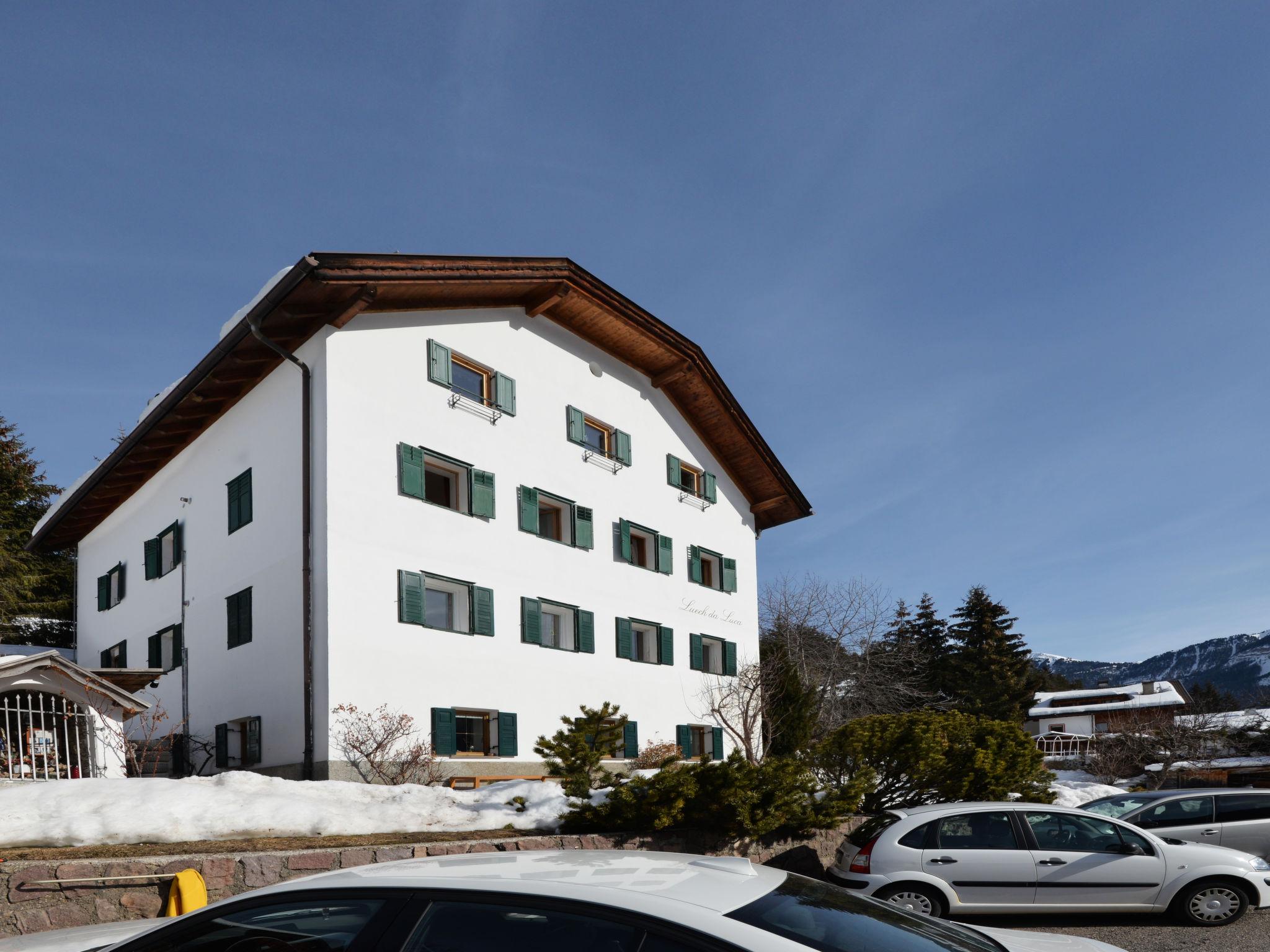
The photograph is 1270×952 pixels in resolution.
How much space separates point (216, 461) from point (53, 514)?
7711 millimetres

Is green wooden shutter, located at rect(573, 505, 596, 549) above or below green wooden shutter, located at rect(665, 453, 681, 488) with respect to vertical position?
below

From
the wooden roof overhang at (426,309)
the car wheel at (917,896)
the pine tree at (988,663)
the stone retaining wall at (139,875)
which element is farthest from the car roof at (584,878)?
the pine tree at (988,663)

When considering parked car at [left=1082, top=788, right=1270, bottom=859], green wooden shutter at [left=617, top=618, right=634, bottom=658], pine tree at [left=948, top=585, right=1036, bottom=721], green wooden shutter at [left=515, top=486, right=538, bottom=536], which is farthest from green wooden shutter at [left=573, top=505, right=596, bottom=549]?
pine tree at [left=948, top=585, right=1036, bottom=721]

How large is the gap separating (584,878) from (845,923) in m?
0.89

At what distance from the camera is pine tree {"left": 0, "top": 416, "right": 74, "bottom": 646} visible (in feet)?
111

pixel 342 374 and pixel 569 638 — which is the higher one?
pixel 342 374

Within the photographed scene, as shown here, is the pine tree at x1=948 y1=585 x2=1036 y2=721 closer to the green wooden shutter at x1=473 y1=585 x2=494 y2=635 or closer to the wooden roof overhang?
the wooden roof overhang

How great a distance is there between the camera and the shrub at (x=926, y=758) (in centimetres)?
1431

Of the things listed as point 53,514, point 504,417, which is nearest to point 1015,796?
point 504,417

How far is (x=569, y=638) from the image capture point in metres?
22.8

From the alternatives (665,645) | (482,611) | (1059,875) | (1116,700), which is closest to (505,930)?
(1059,875)

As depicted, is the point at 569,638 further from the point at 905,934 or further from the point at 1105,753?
the point at 1105,753

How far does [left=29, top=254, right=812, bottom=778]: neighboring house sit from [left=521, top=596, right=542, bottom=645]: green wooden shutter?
0.05 meters

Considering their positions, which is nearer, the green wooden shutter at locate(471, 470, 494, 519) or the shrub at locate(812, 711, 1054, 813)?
the shrub at locate(812, 711, 1054, 813)
